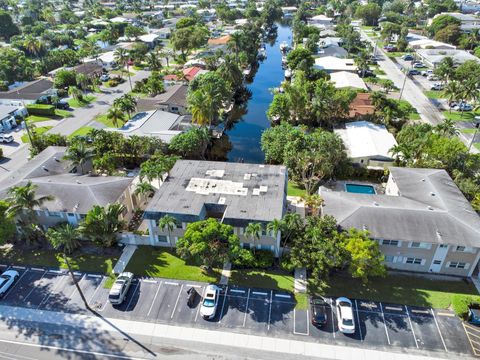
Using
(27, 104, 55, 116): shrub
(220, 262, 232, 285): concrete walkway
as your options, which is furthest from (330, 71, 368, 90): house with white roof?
(27, 104, 55, 116): shrub

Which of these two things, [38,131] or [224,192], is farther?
[38,131]

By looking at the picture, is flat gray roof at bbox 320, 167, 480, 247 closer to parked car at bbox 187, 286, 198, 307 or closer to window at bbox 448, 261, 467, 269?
window at bbox 448, 261, 467, 269

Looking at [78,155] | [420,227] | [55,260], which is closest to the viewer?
[420,227]

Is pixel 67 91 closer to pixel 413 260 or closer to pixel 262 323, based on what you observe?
pixel 262 323

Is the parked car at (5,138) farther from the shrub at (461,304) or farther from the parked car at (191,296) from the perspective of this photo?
the shrub at (461,304)

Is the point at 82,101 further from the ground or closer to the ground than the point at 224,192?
closer to the ground

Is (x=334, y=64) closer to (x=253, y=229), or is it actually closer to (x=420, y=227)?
(x=420, y=227)

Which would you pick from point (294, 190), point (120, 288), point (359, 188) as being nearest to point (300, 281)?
point (294, 190)

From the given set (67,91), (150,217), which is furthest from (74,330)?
(67,91)
